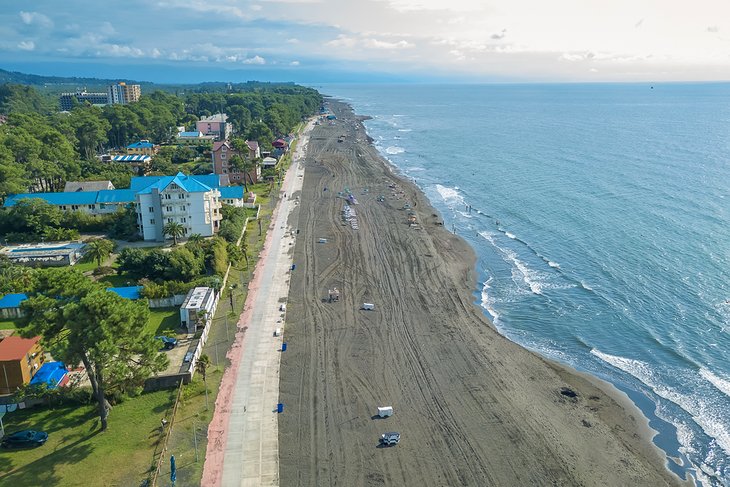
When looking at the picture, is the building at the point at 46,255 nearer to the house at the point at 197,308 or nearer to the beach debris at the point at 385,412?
the house at the point at 197,308

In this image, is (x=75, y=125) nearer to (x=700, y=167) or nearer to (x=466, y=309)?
(x=466, y=309)

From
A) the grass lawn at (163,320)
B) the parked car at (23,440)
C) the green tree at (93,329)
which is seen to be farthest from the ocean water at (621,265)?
the parked car at (23,440)

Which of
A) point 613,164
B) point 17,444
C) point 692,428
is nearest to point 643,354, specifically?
point 692,428

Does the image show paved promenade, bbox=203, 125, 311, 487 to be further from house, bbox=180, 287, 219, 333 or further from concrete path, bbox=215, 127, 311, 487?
house, bbox=180, 287, 219, 333

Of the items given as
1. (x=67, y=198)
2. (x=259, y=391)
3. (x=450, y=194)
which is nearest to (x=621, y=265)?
(x=450, y=194)

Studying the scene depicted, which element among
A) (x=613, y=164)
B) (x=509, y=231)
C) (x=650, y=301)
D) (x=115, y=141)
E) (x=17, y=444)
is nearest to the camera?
(x=17, y=444)

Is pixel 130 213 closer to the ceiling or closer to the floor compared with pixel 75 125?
closer to the floor
